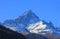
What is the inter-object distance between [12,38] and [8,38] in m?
0.40

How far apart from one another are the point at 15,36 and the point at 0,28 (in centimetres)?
160

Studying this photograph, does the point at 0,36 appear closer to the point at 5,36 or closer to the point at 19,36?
the point at 5,36

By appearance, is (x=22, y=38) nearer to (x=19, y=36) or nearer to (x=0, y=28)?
(x=19, y=36)

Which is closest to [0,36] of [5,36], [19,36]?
[5,36]

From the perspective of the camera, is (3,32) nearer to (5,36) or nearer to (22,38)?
(5,36)

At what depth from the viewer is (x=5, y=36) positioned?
25.5 metres

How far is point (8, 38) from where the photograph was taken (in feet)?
83.8

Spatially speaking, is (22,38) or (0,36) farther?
(22,38)

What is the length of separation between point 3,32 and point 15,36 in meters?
1.24

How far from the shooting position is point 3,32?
2569 centimetres

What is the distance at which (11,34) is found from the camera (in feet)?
85.9

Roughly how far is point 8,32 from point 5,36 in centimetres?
91

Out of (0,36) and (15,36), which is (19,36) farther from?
(0,36)

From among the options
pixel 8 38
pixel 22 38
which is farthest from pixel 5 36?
pixel 22 38
